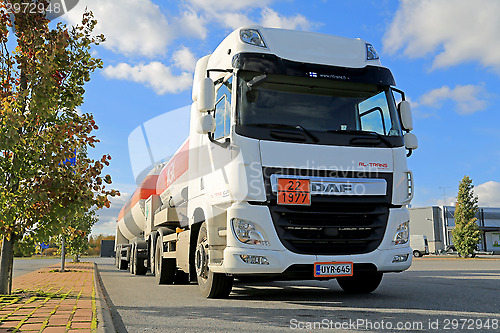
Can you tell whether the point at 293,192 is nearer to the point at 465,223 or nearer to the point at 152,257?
the point at 152,257

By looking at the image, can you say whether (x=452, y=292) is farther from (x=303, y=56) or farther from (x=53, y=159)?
(x=53, y=159)

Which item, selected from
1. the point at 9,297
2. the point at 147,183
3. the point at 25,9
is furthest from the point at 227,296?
the point at 147,183

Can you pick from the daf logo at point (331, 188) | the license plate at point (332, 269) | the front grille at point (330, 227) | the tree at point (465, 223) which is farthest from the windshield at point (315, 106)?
the tree at point (465, 223)

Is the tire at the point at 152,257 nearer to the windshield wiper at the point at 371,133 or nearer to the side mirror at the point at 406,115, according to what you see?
the windshield wiper at the point at 371,133

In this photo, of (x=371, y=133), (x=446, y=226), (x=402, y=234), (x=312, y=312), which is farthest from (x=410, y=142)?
(x=446, y=226)

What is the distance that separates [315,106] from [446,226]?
55036 millimetres

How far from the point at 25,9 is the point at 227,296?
18.2ft

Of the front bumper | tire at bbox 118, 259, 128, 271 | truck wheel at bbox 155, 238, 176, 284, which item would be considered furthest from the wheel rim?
tire at bbox 118, 259, 128, 271

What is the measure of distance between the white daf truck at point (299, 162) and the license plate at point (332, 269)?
0.01m

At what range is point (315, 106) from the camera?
6797 millimetres

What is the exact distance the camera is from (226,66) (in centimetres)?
695

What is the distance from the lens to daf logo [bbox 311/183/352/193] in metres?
6.28

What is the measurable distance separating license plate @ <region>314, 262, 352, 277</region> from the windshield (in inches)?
66.6

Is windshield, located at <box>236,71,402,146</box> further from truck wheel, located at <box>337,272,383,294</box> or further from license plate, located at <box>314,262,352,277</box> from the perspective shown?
truck wheel, located at <box>337,272,383,294</box>
